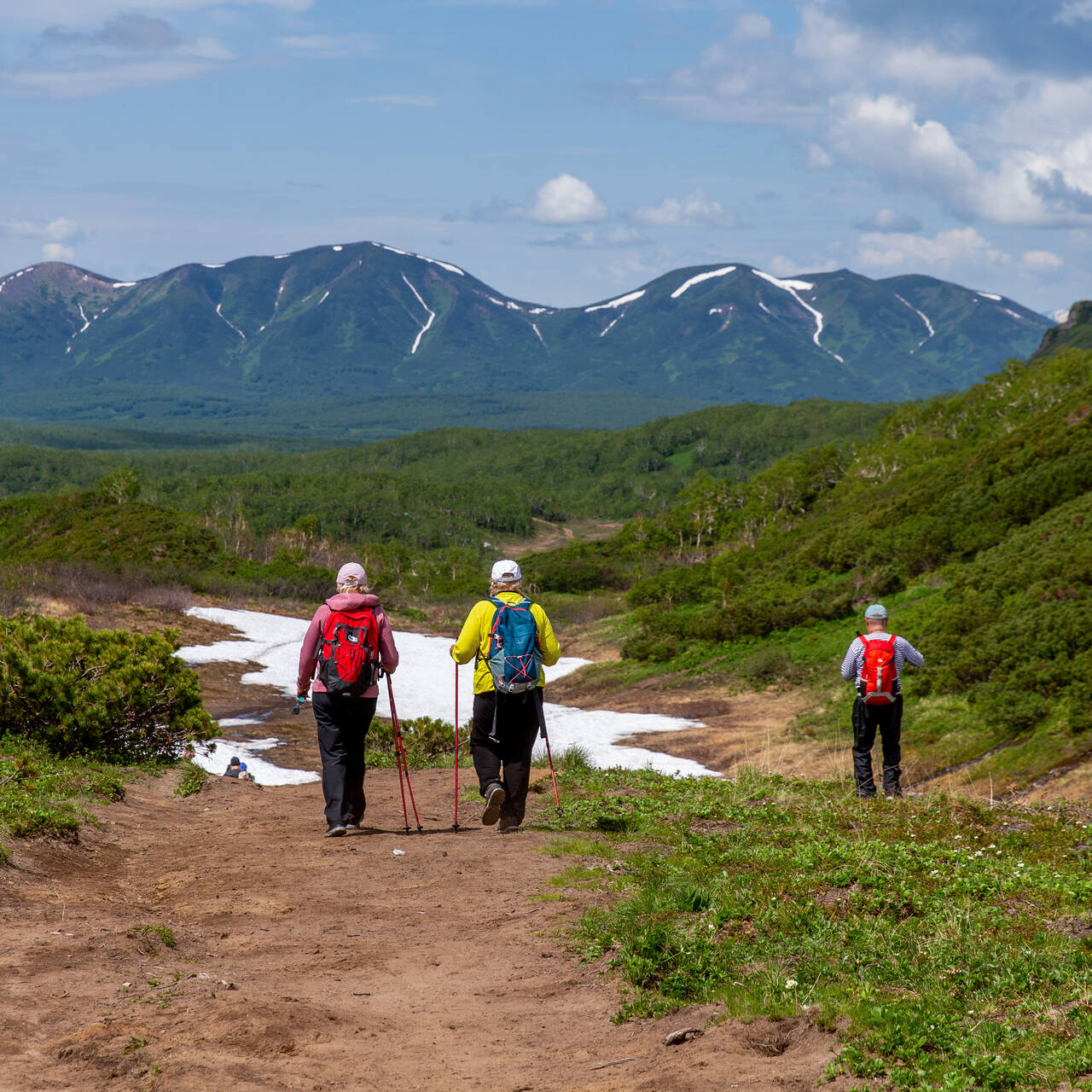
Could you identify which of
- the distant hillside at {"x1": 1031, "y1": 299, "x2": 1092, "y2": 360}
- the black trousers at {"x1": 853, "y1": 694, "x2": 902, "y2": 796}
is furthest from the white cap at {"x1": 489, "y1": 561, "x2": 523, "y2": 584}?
the distant hillside at {"x1": 1031, "y1": 299, "x2": 1092, "y2": 360}

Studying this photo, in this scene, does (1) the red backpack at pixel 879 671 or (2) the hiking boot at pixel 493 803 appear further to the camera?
(1) the red backpack at pixel 879 671

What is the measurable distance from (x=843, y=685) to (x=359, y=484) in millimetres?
156616

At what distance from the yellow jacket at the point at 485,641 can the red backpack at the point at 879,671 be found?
3762mm

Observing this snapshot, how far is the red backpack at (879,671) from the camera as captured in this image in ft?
36.8

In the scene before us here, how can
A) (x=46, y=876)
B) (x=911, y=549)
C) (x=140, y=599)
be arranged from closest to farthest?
(x=46, y=876) → (x=911, y=549) → (x=140, y=599)

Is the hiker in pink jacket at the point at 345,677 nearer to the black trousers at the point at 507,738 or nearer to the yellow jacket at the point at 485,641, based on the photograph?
the yellow jacket at the point at 485,641

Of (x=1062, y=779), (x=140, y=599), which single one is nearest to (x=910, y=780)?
(x=1062, y=779)

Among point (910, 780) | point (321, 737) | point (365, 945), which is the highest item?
point (321, 737)

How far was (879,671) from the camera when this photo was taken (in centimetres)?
1120

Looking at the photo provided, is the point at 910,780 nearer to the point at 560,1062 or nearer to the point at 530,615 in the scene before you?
the point at 530,615

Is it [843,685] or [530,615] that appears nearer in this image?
[530,615]

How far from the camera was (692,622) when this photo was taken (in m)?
34.2

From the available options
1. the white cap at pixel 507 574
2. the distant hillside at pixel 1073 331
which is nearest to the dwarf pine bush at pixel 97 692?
the white cap at pixel 507 574

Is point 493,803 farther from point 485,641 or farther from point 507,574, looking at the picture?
point 507,574
